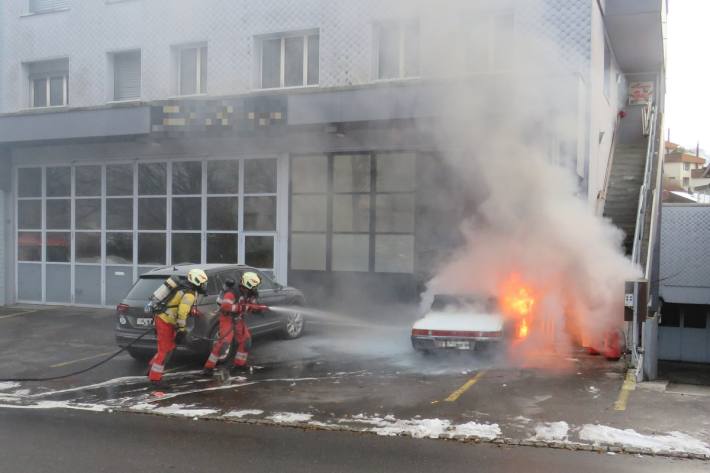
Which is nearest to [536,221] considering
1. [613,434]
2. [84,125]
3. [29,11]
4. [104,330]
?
[613,434]

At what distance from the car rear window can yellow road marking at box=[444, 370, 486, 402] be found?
4.30 meters

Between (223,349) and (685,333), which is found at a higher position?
(223,349)

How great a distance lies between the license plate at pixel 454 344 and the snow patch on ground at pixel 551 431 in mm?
2430

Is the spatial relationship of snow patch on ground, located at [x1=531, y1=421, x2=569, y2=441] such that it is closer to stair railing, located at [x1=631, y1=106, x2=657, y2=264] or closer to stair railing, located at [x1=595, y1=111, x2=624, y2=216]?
stair railing, located at [x1=631, y1=106, x2=657, y2=264]

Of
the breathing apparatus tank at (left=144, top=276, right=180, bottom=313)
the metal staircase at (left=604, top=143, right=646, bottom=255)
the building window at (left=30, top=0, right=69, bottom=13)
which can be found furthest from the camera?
the building window at (left=30, top=0, right=69, bottom=13)

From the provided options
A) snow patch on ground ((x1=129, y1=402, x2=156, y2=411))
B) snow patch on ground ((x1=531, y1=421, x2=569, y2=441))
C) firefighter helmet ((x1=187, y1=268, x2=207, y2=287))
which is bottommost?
snow patch on ground ((x1=129, y1=402, x2=156, y2=411))

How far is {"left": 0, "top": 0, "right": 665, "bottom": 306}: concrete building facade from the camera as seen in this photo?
1088 centimetres

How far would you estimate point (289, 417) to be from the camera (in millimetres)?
6105

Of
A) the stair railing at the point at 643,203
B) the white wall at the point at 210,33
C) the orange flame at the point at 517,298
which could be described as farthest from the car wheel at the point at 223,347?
the stair railing at the point at 643,203

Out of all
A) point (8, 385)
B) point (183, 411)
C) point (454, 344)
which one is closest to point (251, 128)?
point (454, 344)

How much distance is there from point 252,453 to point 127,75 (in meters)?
11.8

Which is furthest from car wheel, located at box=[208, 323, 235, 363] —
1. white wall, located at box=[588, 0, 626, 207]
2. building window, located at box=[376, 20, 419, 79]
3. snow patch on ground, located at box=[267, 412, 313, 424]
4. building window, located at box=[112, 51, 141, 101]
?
building window, located at box=[112, 51, 141, 101]

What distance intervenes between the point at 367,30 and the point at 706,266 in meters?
11.4

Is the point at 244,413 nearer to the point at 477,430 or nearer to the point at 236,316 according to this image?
the point at 236,316
